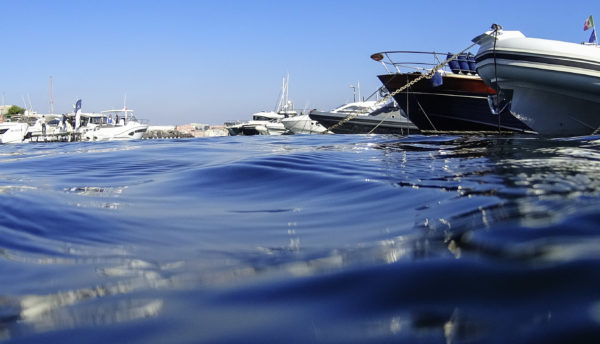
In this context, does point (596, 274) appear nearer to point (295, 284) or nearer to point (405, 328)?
point (405, 328)

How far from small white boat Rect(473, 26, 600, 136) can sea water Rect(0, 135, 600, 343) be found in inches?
277

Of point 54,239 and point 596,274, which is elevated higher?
point 596,274

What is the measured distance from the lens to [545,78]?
8914mm

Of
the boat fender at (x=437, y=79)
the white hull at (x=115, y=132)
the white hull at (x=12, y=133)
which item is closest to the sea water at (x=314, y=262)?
the boat fender at (x=437, y=79)

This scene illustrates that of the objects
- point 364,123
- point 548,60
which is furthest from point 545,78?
point 364,123

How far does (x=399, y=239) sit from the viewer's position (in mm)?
1411

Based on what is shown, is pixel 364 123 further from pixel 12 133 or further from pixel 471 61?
pixel 12 133

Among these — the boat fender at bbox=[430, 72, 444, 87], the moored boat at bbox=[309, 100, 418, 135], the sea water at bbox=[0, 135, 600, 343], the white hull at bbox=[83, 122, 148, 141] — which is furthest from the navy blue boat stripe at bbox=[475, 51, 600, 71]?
the white hull at bbox=[83, 122, 148, 141]

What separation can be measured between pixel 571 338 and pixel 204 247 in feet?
3.64

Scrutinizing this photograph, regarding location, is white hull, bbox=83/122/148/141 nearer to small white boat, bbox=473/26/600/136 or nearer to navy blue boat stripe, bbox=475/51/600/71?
small white boat, bbox=473/26/600/136

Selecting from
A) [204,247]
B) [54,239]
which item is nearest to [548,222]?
[204,247]

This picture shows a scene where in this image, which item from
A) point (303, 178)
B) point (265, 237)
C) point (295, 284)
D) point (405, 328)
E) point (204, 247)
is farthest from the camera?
point (303, 178)

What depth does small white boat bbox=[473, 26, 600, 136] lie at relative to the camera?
8.55 metres

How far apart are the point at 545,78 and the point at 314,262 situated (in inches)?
358
